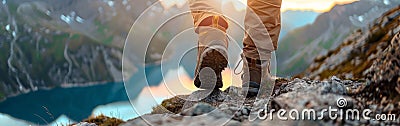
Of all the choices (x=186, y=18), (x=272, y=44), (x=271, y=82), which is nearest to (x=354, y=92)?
(x=272, y=44)

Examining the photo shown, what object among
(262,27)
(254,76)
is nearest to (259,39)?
(262,27)

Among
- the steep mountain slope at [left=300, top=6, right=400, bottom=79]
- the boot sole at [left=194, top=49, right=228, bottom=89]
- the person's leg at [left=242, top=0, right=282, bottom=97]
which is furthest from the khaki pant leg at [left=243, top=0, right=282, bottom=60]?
the steep mountain slope at [left=300, top=6, right=400, bottom=79]

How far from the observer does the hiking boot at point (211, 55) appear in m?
5.65

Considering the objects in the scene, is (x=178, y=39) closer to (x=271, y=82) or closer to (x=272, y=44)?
(x=272, y=44)

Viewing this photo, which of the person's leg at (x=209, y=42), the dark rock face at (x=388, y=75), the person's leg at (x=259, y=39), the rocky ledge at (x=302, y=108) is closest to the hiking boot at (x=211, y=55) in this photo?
the person's leg at (x=209, y=42)

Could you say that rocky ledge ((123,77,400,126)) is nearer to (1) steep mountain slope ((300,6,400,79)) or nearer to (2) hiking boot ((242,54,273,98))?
(2) hiking boot ((242,54,273,98))

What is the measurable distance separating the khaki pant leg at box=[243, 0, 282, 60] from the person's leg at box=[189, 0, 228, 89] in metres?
0.38

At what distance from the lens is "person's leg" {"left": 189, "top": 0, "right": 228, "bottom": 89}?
5663 millimetres

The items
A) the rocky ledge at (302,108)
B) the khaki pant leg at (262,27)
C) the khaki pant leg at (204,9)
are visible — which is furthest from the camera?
the khaki pant leg at (204,9)

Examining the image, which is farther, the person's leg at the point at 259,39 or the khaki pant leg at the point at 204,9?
the khaki pant leg at the point at 204,9

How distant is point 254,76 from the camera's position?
239 inches

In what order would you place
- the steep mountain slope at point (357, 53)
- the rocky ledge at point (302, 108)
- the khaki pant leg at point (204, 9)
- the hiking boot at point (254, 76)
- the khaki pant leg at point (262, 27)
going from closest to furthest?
the rocky ledge at point (302, 108) → the khaki pant leg at point (262, 27) → the khaki pant leg at point (204, 9) → the hiking boot at point (254, 76) → the steep mountain slope at point (357, 53)

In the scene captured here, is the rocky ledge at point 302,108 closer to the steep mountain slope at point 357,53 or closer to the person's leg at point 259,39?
the person's leg at point 259,39

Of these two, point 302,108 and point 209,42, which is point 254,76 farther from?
point 302,108
